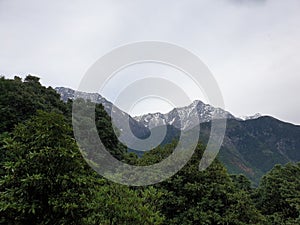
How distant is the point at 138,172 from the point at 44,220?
8.20 meters

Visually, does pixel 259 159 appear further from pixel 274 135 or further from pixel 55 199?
pixel 55 199

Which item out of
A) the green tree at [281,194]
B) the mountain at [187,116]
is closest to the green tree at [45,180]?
the mountain at [187,116]

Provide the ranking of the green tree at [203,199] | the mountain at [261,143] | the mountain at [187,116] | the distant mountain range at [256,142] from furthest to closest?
1. the mountain at [261,143]
2. the distant mountain range at [256,142]
3. the mountain at [187,116]
4. the green tree at [203,199]

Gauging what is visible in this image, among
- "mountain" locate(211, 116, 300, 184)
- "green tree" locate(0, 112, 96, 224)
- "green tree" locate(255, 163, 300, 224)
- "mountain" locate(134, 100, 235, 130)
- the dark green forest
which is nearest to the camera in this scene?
"green tree" locate(0, 112, 96, 224)

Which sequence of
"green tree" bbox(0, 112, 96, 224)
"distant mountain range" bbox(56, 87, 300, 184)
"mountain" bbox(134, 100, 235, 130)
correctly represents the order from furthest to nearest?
1. "distant mountain range" bbox(56, 87, 300, 184)
2. "mountain" bbox(134, 100, 235, 130)
3. "green tree" bbox(0, 112, 96, 224)

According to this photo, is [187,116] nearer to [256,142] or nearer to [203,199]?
[203,199]

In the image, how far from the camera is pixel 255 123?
11731 centimetres

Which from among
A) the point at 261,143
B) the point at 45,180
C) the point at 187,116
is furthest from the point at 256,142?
→ the point at 45,180

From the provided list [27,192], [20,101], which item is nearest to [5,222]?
[27,192]

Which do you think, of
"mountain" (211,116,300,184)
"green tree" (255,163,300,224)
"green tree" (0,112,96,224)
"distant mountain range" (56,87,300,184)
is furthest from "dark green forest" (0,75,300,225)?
"mountain" (211,116,300,184)

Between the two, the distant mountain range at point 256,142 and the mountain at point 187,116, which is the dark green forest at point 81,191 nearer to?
the mountain at point 187,116

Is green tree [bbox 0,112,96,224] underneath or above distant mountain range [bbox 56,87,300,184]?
underneath

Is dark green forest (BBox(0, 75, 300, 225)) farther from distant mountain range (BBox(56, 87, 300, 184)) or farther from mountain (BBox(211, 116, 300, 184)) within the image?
mountain (BBox(211, 116, 300, 184))

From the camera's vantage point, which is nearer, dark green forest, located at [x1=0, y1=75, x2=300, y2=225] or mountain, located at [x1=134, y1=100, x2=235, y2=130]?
dark green forest, located at [x1=0, y1=75, x2=300, y2=225]
